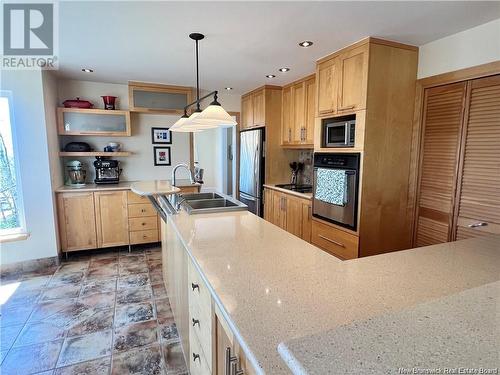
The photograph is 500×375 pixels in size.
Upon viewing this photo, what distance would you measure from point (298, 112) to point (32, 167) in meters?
3.39

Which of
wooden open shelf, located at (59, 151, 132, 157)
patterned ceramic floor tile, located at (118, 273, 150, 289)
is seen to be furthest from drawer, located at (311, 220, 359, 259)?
wooden open shelf, located at (59, 151, 132, 157)

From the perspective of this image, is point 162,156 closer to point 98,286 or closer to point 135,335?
point 98,286

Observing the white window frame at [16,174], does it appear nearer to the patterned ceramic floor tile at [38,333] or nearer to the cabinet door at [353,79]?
the patterned ceramic floor tile at [38,333]

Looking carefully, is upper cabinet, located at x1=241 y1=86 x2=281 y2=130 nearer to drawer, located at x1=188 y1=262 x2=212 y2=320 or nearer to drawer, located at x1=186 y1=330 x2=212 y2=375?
drawer, located at x1=188 y1=262 x2=212 y2=320

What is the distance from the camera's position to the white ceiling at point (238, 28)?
1.89m

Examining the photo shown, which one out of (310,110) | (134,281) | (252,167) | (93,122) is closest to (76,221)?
(134,281)

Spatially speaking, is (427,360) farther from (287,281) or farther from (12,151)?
(12,151)

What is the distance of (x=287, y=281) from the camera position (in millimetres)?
1114

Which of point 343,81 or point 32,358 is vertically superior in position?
point 343,81

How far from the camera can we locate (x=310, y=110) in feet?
11.9

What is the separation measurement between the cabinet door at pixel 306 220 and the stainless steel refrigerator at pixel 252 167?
1.09 meters

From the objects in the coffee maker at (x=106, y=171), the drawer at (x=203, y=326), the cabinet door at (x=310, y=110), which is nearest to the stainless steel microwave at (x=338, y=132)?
the cabinet door at (x=310, y=110)

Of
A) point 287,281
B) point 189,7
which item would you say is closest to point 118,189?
→ point 189,7

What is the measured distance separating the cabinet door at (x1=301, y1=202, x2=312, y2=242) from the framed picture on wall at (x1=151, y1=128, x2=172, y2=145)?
250 centimetres
